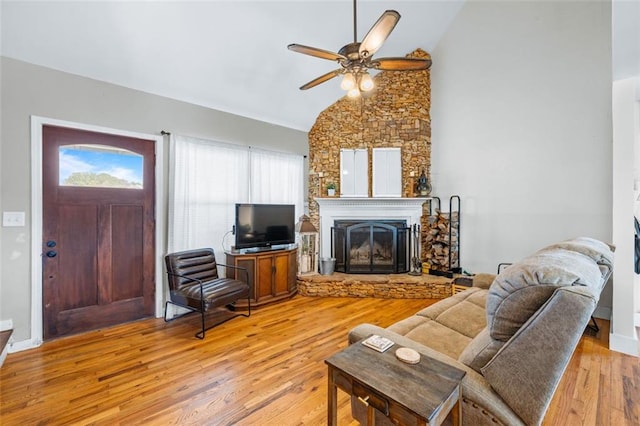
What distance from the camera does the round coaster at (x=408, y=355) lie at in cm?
120

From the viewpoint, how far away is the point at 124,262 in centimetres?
319

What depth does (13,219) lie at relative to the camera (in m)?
2.56

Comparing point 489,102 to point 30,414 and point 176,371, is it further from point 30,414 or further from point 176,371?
point 30,414

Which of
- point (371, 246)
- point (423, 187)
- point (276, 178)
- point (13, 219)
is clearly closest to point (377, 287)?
point (371, 246)

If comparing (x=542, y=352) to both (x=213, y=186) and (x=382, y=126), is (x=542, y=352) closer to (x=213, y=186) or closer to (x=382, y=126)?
(x=213, y=186)

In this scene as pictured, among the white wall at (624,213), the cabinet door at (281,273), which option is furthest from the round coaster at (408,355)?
the cabinet door at (281,273)

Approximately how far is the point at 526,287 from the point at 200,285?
116 inches

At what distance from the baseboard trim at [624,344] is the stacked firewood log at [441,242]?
202cm

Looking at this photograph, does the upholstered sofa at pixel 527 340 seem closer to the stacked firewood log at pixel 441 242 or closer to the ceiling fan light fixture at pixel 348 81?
the ceiling fan light fixture at pixel 348 81

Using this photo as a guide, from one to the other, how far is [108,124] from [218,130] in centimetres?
126

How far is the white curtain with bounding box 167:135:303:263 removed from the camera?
11.4 feet

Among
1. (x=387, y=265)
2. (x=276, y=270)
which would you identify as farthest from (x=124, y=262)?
(x=387, y=265)

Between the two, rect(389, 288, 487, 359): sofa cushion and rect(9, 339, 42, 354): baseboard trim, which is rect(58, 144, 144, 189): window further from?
rect(389, 288, 487, 359): sofa cushion

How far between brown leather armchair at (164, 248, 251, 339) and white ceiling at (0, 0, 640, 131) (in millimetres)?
2084
